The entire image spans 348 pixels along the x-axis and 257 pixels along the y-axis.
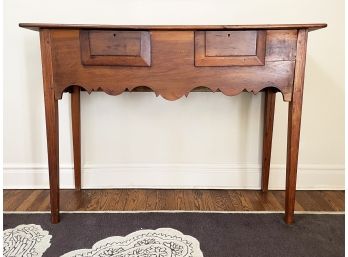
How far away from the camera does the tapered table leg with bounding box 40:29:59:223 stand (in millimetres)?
1028

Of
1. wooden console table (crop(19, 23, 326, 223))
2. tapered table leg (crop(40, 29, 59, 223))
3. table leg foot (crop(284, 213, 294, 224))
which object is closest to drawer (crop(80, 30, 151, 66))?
wooden console table (crop(19, 23, 326, 223))

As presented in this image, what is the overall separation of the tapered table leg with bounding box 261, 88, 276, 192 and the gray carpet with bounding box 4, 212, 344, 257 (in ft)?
0.94

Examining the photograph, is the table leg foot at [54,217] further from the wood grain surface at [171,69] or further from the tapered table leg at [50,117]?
the wood grain surface at [171,69]

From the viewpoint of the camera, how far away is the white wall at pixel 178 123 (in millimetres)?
1398

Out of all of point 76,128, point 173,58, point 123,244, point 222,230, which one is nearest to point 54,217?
point 123,244

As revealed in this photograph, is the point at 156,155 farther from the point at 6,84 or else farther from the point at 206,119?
the point at 6,84

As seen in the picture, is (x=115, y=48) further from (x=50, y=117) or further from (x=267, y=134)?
(x=267, y=134)

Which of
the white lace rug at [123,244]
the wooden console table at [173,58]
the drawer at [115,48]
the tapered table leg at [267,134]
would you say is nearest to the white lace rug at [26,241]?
the white lace rug at [123,244]

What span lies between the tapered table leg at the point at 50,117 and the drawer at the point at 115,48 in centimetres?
13

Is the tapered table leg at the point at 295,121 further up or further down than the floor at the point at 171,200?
further up

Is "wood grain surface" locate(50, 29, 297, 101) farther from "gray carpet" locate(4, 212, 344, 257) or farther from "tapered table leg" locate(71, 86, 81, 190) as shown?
"gray carpet" locate(4, 212, 344, 257)

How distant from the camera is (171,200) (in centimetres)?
138
